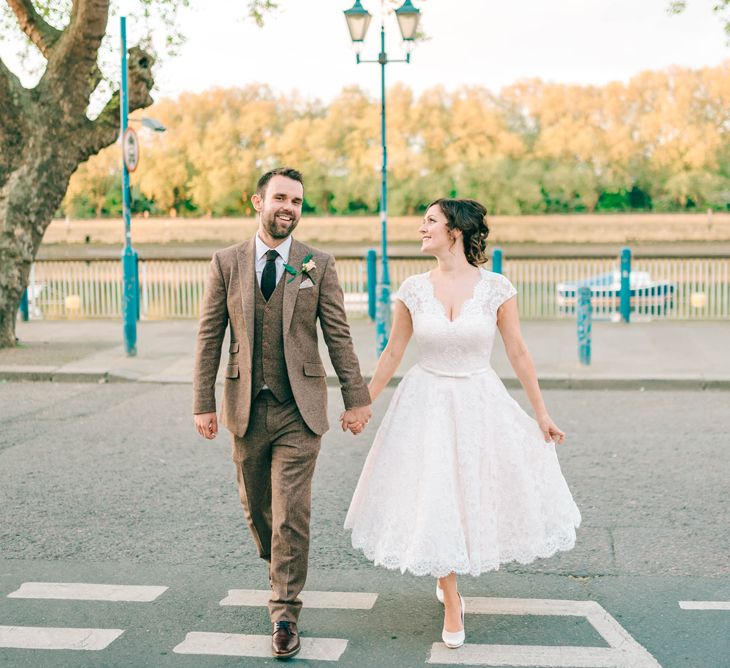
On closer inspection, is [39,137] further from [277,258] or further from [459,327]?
[459,327]

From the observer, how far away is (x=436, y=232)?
4219 millimetres

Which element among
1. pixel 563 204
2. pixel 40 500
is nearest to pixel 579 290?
pixel 40 500

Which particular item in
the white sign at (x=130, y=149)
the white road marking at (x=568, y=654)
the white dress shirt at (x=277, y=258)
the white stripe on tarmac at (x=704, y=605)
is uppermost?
the white sign at (x=130, y=149)

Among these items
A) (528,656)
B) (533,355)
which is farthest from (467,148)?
(528,656)

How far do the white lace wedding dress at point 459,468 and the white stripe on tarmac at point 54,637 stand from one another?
3.57 feet

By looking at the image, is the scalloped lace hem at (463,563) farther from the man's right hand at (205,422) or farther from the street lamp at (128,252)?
the street lamp at (128,252)

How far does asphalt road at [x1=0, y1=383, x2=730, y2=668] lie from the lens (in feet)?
13.5

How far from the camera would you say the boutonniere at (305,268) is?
4.08 m

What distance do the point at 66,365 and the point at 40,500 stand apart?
6.04 meters

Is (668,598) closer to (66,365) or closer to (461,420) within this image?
(461,420)

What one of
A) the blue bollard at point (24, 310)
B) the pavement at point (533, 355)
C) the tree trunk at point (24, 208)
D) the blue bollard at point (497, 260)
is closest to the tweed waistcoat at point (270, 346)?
the pavement at point (533, 355)

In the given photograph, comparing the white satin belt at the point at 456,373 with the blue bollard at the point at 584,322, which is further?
the blue bollard at the point at 584,322

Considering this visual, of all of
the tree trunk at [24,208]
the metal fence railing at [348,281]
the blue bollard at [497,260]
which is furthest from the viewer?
the metal fence railing at [348,281]

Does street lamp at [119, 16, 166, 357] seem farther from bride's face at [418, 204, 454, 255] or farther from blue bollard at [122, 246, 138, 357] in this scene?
bride's face at [418, 204, 454, 255]
